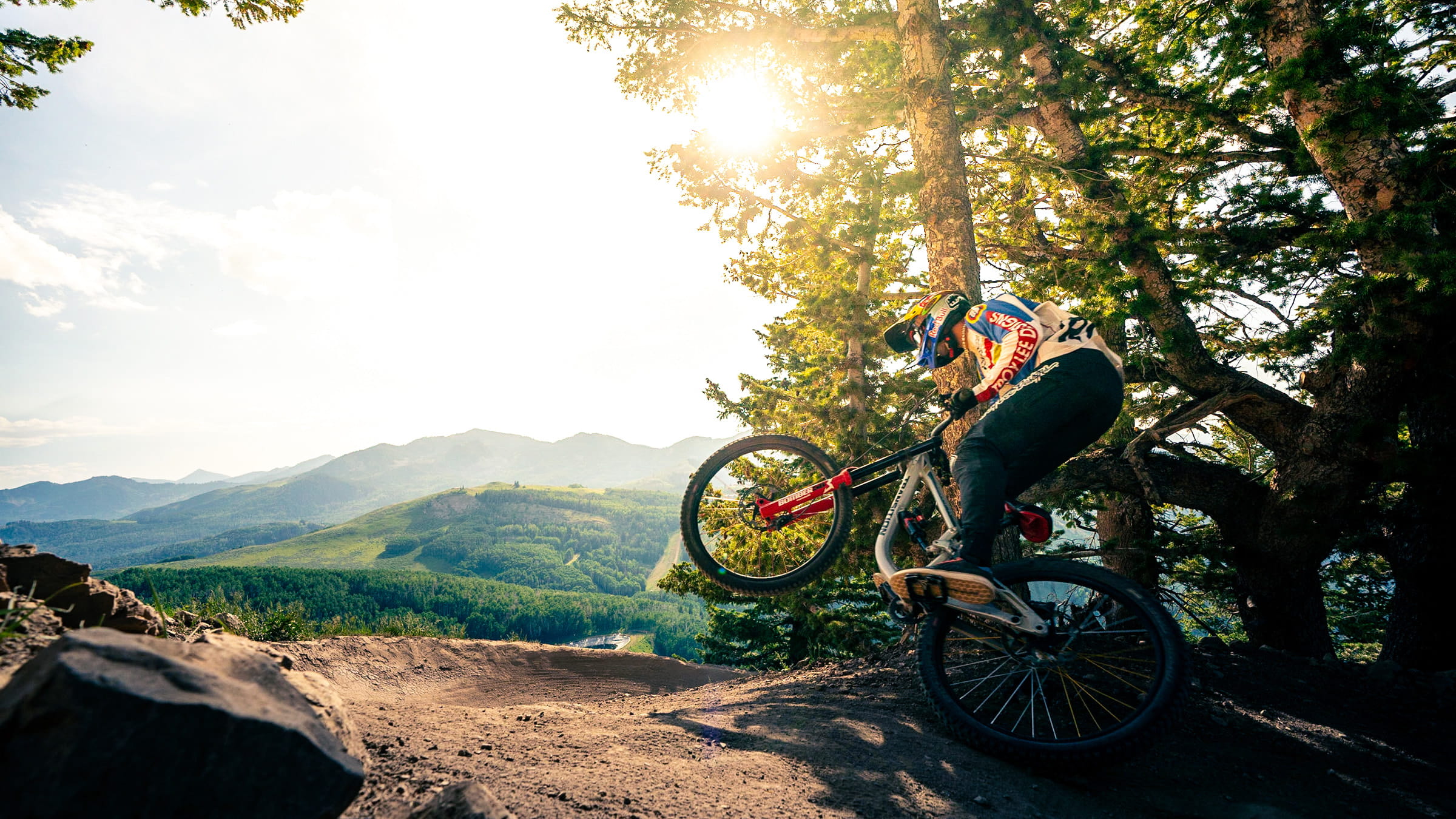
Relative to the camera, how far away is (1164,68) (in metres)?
9.25

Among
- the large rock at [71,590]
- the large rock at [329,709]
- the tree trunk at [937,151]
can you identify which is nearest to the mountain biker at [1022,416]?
the tree trunk at [937,151]

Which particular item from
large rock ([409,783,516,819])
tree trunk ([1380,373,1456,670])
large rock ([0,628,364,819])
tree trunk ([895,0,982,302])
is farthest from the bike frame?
tree trunk ([1380,373,1456,670])

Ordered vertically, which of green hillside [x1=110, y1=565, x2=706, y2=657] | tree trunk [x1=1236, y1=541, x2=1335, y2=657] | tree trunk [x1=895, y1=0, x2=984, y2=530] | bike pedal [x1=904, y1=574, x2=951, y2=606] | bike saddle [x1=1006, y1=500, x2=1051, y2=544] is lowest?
green hillside [x1=110, y1=565, x2=706, y2=657]

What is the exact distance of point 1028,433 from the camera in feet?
12.4

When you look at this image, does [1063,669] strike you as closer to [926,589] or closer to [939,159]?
[926,589]

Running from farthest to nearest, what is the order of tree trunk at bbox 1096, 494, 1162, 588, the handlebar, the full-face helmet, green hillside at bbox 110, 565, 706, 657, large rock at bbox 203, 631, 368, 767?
green hillside at bbox 110, 565, 706, 657 < tree trunk at bbox 1096, 494, 1162, 588 < the full-face helmet < the handlebar < large rock at bbox 203, 631, 368, 767

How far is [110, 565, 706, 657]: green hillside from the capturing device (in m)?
114

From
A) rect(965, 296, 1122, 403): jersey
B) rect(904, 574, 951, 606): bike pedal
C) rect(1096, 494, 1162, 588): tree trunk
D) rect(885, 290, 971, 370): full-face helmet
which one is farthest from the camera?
rect(1096, 494, 1162, 588): tree trunk

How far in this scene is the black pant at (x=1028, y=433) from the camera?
370 centimetres

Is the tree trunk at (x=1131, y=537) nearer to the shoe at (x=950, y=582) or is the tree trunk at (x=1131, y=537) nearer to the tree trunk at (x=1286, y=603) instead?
the tree trunk at (x=1286, y=603)

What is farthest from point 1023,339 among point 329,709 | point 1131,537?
point 1131,537

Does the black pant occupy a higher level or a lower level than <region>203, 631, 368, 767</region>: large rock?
higher

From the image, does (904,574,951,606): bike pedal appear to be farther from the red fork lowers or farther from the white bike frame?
the red fork lowers

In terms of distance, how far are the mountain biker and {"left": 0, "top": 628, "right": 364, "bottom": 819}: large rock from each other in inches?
131
